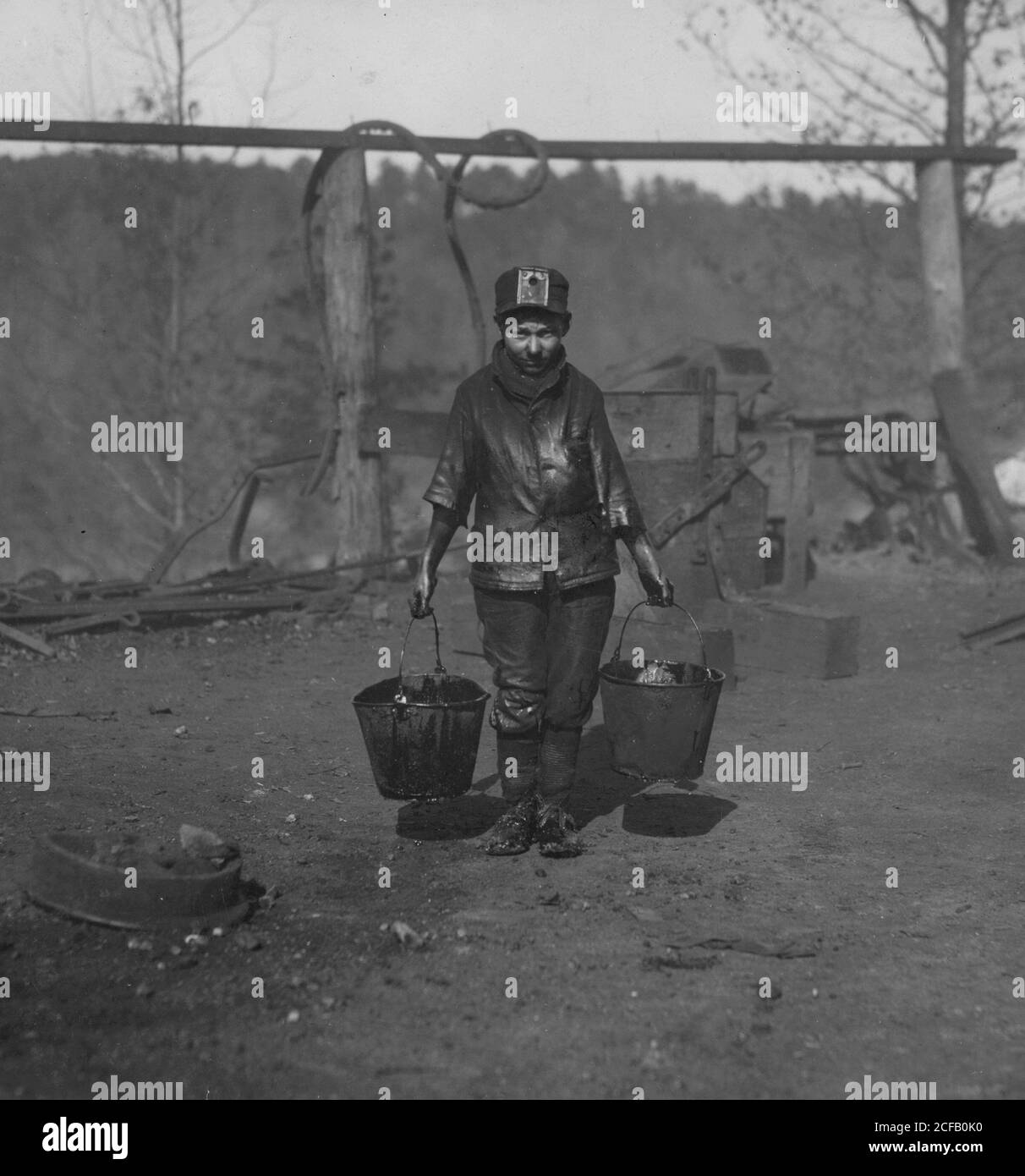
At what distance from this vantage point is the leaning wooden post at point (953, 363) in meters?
11.0

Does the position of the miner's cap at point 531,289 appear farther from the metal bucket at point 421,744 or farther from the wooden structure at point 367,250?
the wooden structure at point 367,250

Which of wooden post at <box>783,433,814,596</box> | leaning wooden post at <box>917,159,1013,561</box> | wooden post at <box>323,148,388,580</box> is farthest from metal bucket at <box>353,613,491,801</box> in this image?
leaning wooden post at <box>917,159,1013,561</box>

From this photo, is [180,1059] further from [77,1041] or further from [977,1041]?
[977,1041]

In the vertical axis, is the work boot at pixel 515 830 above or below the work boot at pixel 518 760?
below

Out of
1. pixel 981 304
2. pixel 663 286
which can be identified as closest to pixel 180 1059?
pixel 981 304

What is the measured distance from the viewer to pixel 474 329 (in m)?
8.97

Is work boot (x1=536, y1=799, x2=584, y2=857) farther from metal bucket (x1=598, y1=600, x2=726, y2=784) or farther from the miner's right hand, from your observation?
the miner's right hand

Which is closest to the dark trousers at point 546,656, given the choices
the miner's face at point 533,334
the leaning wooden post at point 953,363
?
the miner's face at point 533,334

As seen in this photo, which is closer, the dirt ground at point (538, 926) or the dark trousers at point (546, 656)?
the dirt ground at point (538, 926)

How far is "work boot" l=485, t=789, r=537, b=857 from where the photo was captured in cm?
467

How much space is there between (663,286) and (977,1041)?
3924 cm

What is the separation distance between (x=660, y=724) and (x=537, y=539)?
79cm

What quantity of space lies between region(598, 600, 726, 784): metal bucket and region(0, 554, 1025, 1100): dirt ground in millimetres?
364

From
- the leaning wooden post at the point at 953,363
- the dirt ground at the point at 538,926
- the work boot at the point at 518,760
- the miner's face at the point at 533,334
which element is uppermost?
the leaning wooden post at the point at 953,363
